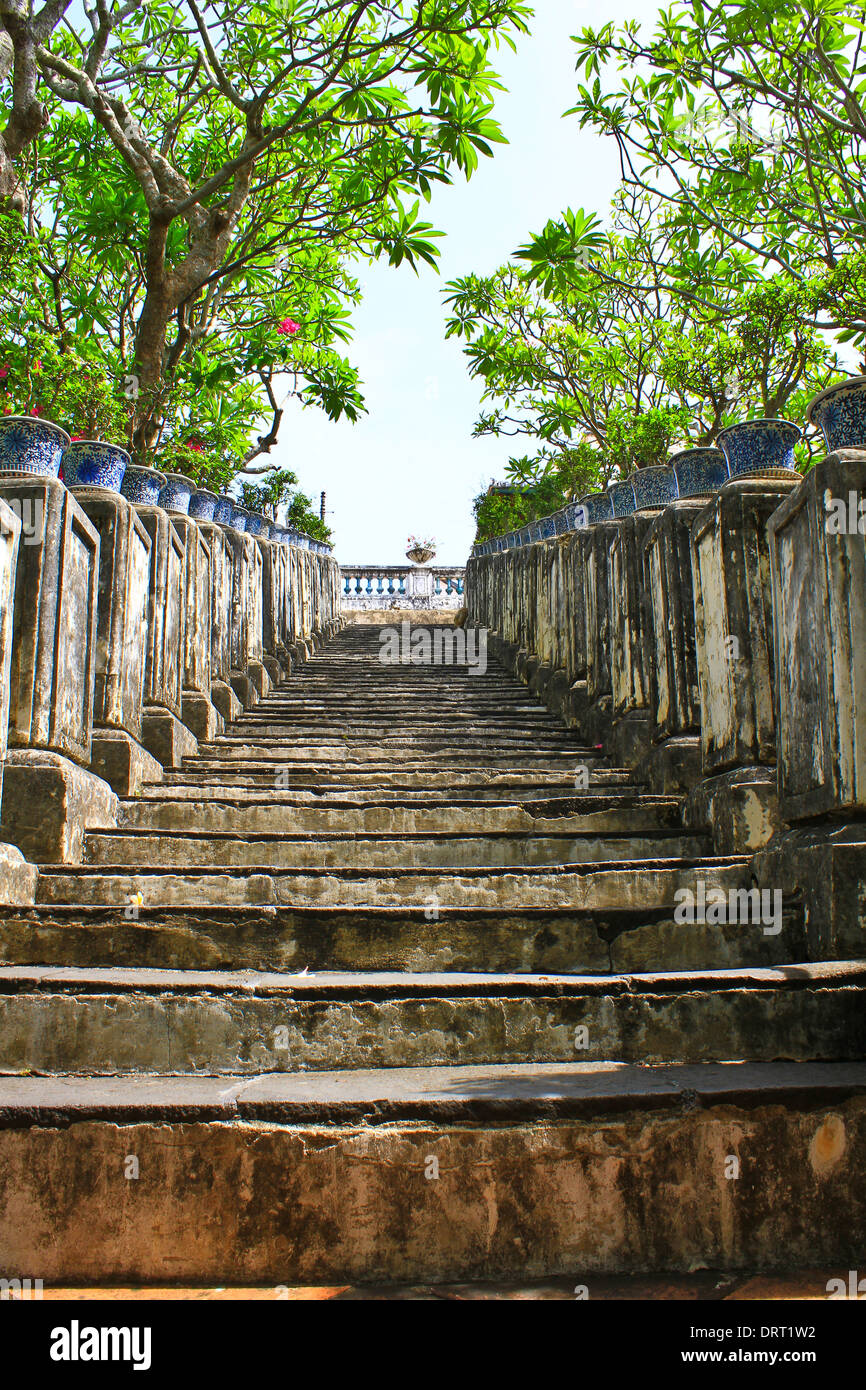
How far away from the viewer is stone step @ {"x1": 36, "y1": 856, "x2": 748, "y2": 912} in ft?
10.3

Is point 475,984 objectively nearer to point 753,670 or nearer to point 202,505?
point 753,670

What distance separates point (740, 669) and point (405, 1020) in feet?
6.39

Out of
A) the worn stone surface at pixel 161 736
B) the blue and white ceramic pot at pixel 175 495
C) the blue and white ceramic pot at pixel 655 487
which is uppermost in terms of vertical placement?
the blue and white ceramic pot at pixel 175 495

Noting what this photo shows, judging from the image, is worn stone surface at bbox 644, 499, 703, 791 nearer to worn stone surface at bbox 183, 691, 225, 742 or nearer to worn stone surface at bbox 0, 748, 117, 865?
worn stone surface at bbox 0, 748, 117, 865

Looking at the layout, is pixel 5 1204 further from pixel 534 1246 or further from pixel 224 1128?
pixel 534 1246

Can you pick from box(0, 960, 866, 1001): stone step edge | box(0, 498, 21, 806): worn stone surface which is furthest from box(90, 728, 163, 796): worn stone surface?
box(0, 960, 866, 1001): stone step edge

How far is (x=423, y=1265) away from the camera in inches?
74.2

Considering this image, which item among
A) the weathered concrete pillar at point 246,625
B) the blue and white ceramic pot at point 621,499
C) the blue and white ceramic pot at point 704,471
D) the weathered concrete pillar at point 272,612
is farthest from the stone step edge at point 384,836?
the weathered concrete pillar at point 272,612

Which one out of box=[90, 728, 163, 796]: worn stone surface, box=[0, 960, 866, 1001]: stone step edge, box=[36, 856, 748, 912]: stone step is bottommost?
box=[0, 960, 866, 1001]: stone step edge

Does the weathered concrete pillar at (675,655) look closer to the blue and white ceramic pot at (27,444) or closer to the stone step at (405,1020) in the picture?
the stone step at (405,1020)

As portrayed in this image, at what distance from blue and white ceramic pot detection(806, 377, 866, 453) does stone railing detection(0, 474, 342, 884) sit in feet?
8.23

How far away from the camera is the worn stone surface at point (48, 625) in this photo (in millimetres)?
3480

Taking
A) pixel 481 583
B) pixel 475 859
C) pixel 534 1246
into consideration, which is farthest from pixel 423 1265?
pixel 481 583

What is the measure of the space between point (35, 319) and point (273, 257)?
97.9 inches
